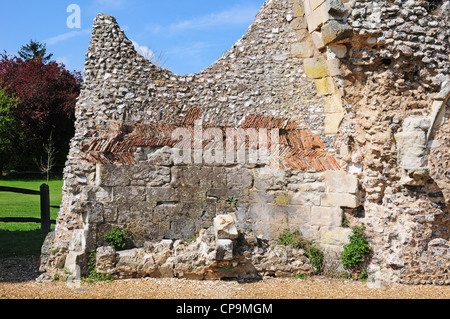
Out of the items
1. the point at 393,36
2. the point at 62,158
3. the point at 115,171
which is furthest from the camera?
the point at 62,158

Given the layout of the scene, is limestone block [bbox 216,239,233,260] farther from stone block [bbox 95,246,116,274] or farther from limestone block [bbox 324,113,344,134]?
limestone block [bbox 324,113,344,134]

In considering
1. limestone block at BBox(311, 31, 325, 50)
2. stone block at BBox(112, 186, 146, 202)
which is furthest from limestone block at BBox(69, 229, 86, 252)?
limestone block at BBox(311, 31, 325, 50)

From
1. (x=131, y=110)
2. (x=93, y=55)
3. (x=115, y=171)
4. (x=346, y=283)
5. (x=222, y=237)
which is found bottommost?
(x=346, y=283)

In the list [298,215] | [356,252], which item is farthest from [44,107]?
[356,252]

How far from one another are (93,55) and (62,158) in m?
16.4

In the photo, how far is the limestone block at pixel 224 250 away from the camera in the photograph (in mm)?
5492

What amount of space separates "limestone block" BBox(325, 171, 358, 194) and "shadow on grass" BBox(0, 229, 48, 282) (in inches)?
201

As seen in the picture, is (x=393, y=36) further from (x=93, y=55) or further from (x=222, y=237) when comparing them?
(x=93, y=55)

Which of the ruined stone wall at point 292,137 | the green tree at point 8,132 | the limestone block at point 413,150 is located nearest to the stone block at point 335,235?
the ruined stone wall at point 292,137

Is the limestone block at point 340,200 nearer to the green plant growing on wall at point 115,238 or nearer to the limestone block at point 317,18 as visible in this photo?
the limestone block at point 317,18

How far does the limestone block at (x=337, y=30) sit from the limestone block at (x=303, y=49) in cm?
65

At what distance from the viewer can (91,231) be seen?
5797 mm

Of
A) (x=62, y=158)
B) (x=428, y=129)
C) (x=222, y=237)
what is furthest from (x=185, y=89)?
(x=62, y=158)

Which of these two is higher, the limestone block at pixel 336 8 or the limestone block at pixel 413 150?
the limestone block at pixel 336 8
